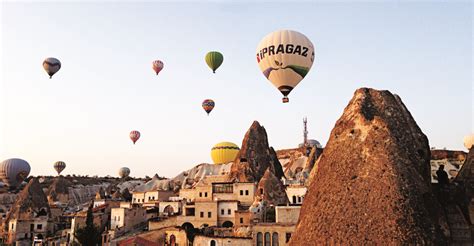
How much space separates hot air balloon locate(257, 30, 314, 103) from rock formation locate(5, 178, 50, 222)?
44.4 m

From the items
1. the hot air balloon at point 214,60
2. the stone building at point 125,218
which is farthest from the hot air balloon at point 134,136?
the stone building at point 125,218

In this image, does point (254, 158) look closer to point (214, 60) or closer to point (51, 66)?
point (214, 60)

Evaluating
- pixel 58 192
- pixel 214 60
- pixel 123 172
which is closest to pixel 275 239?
pixel 214 60

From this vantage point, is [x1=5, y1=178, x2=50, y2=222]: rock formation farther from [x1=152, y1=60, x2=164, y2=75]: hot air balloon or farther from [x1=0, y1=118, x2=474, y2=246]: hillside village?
[x1=152, y1=60, x2=164, y2=75]: hot air balloon

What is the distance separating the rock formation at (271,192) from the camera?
54.8 metres

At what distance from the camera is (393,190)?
112 feet

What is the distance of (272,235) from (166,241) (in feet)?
46.2

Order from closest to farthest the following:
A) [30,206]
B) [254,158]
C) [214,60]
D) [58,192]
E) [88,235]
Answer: [88,235] → [30,206] → [214,60] → [254,158] → [58,192]

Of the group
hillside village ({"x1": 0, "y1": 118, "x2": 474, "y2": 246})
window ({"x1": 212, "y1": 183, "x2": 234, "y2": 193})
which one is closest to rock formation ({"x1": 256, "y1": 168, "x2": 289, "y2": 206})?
hillside village ({"x1": 0, "y1": 118, "x2": 474, "y2": 246})

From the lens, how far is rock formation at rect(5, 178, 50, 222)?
6806cm

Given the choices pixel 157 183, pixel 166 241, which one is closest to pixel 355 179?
pixel 166 241

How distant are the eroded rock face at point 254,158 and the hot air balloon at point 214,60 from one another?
1973 cm

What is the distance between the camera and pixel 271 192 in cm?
5566

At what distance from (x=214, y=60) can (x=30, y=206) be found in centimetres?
3886
